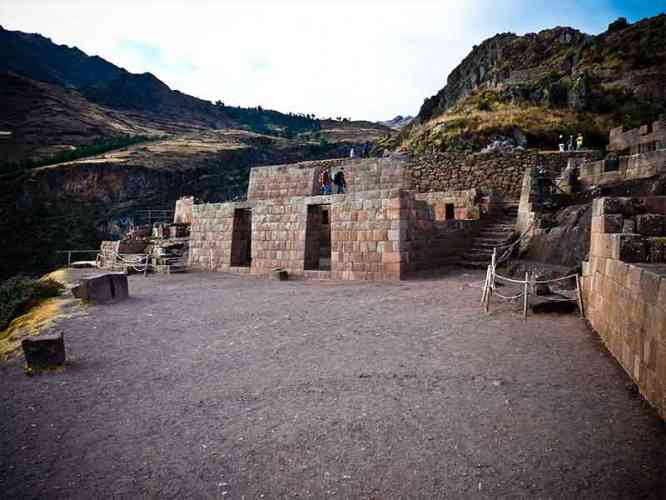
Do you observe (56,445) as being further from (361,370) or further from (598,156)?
(598,156)

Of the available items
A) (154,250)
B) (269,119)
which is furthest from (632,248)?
(269,119)

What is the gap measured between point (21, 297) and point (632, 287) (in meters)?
13.7

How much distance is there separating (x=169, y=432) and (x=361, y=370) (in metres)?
2.25

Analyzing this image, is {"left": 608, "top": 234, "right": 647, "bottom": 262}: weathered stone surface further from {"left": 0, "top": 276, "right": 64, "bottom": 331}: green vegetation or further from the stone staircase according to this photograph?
{"left": 0, "top": 276, "right": 64, "bottom": 331}: green vegetation

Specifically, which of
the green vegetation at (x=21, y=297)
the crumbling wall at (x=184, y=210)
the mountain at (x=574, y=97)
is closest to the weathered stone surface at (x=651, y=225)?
the green vegetation at (x=21, y=297)

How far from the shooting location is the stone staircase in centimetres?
1335

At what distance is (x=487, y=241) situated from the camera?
46.8ft

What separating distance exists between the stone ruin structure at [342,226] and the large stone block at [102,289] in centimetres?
536

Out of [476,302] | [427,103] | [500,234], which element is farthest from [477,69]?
[476,302]

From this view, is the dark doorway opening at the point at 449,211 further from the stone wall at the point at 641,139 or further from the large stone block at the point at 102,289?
the large stone block at the point at 102,289

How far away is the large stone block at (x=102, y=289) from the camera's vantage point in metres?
9.98

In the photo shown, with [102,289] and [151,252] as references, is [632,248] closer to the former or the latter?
[102,289]

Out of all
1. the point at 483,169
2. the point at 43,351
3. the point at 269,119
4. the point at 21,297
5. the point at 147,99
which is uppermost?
the point at 147,99

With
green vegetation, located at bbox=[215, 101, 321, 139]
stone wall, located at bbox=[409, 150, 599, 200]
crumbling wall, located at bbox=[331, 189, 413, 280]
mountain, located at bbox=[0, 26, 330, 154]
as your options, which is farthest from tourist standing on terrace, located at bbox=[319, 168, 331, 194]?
green vegetation, located at bbox=[215, 101, 321, 139]
